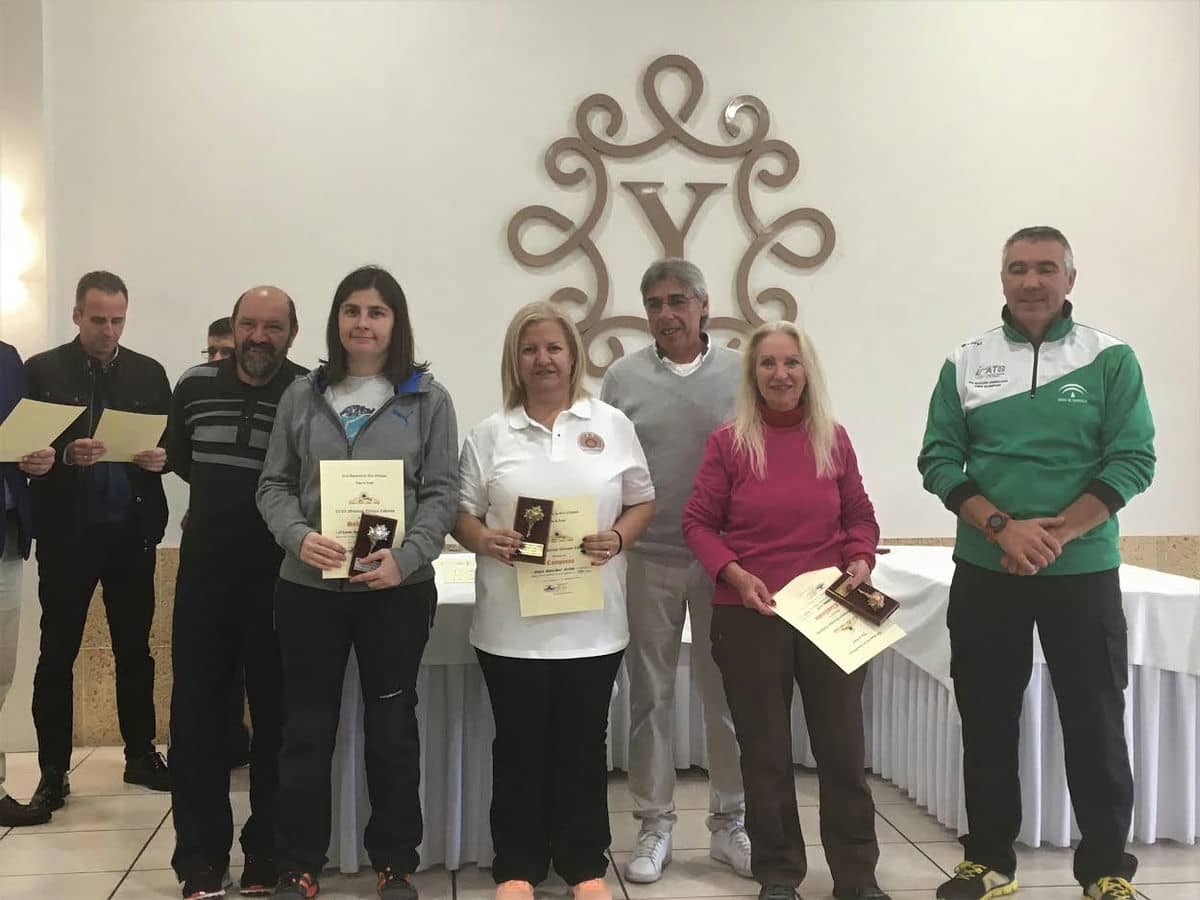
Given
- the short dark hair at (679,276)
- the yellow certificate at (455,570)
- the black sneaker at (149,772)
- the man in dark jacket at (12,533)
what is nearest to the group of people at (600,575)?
the short dark hair at (679,276)

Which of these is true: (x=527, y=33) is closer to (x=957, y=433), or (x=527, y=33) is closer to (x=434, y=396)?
(x=434, y=396)

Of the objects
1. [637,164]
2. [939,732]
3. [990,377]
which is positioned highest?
[637,164]

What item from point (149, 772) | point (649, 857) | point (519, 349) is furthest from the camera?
point (149, 772)

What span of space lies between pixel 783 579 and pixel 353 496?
102cm

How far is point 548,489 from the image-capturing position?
8.14ft

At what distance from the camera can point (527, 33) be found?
4.20 m

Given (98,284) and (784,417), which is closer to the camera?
(784,417)

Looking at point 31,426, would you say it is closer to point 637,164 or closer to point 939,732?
Answer: point 637,164

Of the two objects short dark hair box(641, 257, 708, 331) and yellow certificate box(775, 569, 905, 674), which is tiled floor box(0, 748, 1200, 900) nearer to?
yellow certificate box(775, 569, 905, 674)

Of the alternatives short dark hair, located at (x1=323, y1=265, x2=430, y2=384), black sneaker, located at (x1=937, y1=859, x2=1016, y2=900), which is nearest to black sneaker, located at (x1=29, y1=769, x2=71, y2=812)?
short dark hair, located at (x1=323, y1=265, x2=430, y2=384)

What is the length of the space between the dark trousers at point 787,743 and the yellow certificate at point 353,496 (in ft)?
2.72

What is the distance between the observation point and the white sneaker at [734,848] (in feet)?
9.16

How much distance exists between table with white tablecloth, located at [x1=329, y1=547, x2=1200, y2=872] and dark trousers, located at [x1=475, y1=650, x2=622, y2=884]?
26 centimetres

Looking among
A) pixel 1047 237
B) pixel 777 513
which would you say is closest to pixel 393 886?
pixel 777 513
